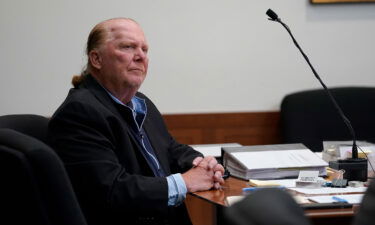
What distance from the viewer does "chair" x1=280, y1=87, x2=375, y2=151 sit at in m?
3.83

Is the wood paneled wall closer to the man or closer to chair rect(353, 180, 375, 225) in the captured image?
the man

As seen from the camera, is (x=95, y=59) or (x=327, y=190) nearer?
(x=327, y=190)

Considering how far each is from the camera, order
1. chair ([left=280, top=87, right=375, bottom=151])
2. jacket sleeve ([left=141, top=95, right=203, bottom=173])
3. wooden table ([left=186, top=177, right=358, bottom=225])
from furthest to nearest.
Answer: chair ([left=280, top=87, right=375, bottom=151]), jacket sleeve ([left=141, top=95, right=203, bottom=173]), wooden table ([left=186, top=177, right=358, bottom=225])

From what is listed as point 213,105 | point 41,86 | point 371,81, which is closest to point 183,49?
point 213,105

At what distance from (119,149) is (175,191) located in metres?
0.28

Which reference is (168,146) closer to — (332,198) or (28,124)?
(28,124)

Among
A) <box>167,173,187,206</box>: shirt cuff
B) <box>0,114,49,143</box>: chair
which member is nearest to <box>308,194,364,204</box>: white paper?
→ <box>167,173,187,206</box>: shirt cuff

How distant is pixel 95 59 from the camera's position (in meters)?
2.56

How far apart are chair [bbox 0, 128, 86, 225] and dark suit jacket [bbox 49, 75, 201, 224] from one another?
23.6 inches

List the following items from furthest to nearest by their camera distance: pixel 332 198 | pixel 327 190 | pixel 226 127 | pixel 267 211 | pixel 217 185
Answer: pixel 226 127 → pixel 217 185 → pixel 327 190 → pixel 332 198 → pixel 267 211

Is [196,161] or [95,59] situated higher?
[95,59]

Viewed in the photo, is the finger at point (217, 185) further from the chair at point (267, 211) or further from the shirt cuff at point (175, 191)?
the chair at point (267, 211)

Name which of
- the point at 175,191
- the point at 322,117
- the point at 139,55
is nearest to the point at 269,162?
the point at 175,191

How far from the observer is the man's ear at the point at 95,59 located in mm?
2549
